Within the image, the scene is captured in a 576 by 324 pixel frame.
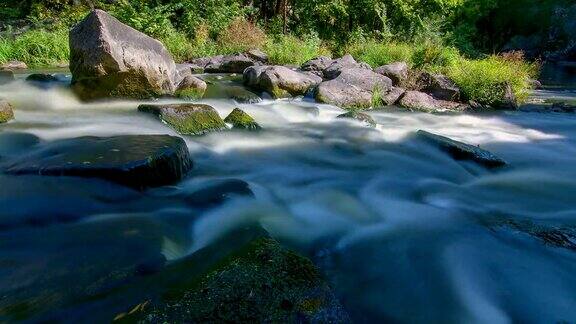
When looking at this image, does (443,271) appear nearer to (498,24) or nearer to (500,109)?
(500,109)

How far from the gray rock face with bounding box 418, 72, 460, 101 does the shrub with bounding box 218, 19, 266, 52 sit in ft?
24.6

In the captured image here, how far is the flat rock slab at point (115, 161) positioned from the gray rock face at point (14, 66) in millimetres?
8963

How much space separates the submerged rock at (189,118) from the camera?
24.2 feet

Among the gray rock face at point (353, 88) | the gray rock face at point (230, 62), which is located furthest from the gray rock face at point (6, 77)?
the gray rock face at point (353, 88)

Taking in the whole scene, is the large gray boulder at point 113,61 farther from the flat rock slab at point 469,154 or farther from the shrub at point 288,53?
the shrub at point 288,53

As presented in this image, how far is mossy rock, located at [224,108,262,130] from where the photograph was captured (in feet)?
26.2

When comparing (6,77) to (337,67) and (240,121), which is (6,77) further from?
(337,67)

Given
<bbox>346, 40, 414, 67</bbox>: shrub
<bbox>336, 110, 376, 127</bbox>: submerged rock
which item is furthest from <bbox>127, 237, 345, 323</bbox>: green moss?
<bbox>346, 40, 414, 67</bbox>: shrub

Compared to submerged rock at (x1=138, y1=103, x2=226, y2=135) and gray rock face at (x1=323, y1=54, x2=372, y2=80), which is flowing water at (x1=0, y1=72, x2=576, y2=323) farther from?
gray rock face at (x1=323, y1=54, x2=372, y2=80)

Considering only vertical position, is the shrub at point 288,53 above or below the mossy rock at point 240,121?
above

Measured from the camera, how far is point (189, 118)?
748 cm

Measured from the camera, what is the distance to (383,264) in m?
4.03

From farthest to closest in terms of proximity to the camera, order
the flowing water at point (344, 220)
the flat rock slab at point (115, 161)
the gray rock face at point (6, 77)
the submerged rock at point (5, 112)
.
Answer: the gray rock face at point (6, 77), the submerged rock at point (5, 112), the flat rock slab at point (115, 161), the flowing water at point (344, 220)

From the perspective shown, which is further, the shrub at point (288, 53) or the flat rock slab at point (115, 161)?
the shrub at point (288, 53)
